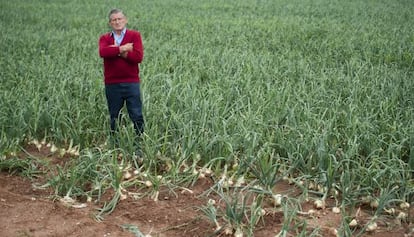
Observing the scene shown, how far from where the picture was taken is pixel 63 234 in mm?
2967

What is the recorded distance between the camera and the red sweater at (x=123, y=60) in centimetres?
401

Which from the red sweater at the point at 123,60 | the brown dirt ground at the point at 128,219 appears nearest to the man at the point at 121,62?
the red sweater at the point at 123,60

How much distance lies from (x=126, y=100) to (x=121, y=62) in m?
0.36

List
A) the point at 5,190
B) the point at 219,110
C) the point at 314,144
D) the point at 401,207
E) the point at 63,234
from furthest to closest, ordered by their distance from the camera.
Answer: the point at 219,110
the point at 314,144
the point at 5,190
the point at 401,207
the point at 63,234

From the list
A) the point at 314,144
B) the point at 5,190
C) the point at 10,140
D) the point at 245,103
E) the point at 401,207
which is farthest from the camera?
the point at 245,103

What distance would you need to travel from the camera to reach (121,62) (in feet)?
13.3

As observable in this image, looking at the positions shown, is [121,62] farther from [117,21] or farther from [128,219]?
[128,219]

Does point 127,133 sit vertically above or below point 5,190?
above

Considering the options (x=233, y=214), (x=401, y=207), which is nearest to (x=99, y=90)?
(x=233, y=214)

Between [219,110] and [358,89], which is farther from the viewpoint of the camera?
[358,89]

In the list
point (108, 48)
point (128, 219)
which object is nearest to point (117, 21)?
point (108, 48)

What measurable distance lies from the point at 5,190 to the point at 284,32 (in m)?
8.38

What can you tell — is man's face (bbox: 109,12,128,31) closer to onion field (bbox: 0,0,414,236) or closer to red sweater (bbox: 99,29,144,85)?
red sweater (bbox: 99,29,144,85)

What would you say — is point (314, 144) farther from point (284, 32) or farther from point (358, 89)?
point (284, 32)
